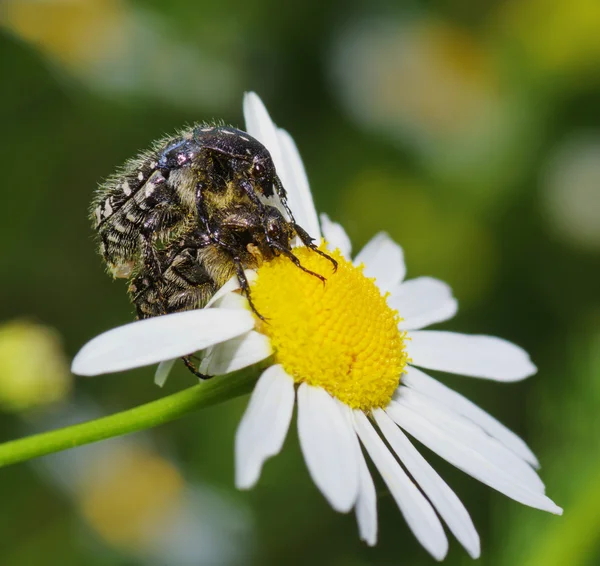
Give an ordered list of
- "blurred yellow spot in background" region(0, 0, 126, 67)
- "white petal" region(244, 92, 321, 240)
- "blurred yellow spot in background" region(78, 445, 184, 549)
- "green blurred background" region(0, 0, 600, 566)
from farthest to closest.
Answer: "blurred yellow spot in background" region(0, 0, 126, 67) → "blurred yellow spot in background" region(78, 445, 184, 549) → "green blurred background" region(0, 0, 600, 566) → "white petal" region(244, 92, 321, 240)

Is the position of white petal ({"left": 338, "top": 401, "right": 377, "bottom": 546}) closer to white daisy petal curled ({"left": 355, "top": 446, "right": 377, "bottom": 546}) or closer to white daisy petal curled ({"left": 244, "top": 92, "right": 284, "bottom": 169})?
white daisy petal curled ({"left": 355, "top": 446, "right": 377, "bottom": 546})

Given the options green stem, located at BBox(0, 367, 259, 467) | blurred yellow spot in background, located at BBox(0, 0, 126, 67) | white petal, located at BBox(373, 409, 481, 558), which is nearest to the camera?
green stem, located at BBox(0, 367, 259, 467)

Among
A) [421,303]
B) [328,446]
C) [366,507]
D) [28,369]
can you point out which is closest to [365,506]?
[366,507]

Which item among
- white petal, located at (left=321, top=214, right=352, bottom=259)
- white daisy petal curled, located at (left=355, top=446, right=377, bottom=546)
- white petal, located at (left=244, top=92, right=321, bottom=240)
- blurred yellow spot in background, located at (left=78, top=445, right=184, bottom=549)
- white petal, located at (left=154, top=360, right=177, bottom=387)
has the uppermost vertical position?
white petal, located at (left=244, top=92, right=321, bottom=240)

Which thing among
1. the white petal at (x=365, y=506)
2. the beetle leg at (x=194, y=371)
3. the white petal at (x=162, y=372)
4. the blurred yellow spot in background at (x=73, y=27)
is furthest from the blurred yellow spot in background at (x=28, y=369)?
the blurred yellow spot in background at (x=73, y=27)

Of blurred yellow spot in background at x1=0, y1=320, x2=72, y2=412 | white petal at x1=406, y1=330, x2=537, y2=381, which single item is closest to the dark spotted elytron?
white petal at x1=406, y1=330, x2=537, y2=381
